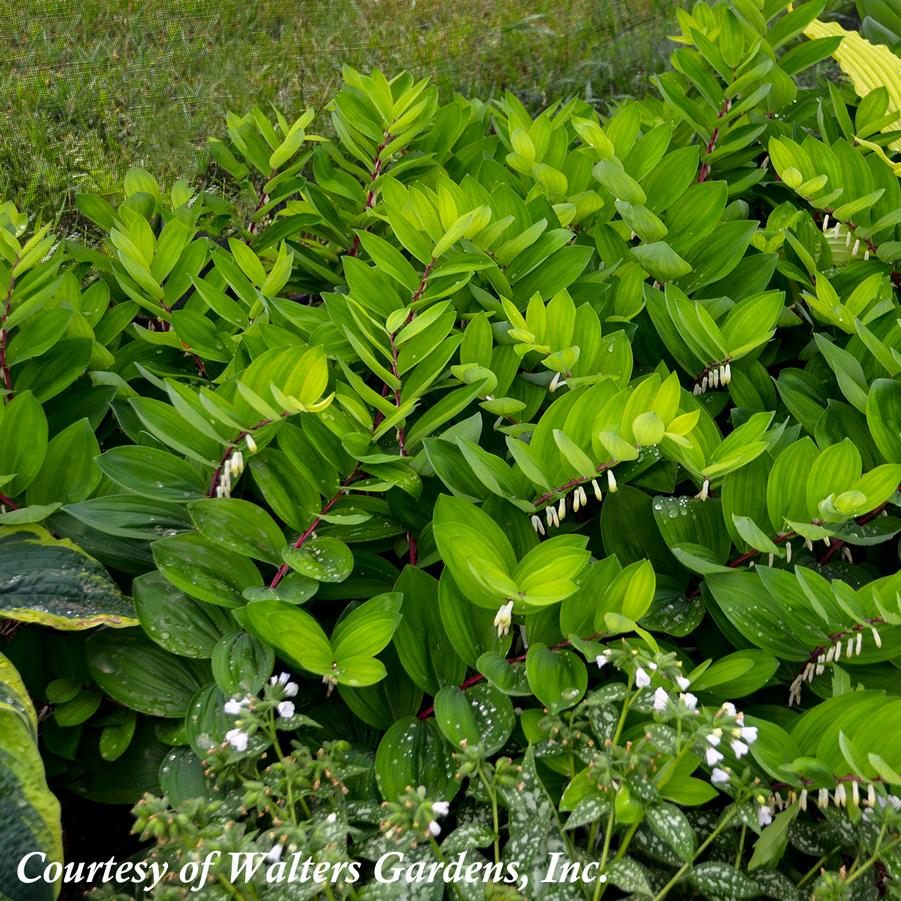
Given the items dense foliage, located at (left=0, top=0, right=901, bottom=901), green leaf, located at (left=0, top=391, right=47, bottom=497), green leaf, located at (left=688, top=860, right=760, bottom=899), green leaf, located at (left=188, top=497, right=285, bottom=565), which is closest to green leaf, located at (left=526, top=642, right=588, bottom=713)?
dense foliage, located at (left=0, top=0, right=901, bottom=901)

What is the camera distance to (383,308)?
143 centimetres

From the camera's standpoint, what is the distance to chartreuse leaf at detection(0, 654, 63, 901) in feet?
3.15

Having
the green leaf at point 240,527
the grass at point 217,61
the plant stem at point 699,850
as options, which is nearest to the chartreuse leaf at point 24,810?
the green leaf at point 240,527

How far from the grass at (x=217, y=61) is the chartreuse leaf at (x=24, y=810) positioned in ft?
6.52

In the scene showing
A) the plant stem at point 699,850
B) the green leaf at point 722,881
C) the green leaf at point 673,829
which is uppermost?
the green leaf at point 673,829

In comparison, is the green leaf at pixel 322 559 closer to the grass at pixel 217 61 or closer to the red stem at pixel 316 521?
the red stem at pixel 316 521

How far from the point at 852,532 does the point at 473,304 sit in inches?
27.8

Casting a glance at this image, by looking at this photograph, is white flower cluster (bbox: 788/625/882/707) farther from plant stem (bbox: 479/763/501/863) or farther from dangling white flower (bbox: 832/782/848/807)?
plant stem (bbox: 479/763/501/863)

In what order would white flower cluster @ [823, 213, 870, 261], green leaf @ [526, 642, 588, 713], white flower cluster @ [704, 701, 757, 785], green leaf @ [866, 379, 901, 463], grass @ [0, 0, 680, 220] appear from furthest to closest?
grass @ [0, 0, 680, 220] → white flower cluster @ [823, 213, 870, 261] → green leaf @ [866, 379, 901, 463] → green leaf @ [526, 642, 588, 713] → white flower cluster @ [704, 701, 757, 785]

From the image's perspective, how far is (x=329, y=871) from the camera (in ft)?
3.11

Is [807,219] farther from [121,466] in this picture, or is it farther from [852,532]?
[121,466]

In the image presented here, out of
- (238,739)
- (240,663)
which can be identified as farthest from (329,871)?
(240,663)

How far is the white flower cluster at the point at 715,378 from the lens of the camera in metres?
1.39

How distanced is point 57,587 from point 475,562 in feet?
1.81
